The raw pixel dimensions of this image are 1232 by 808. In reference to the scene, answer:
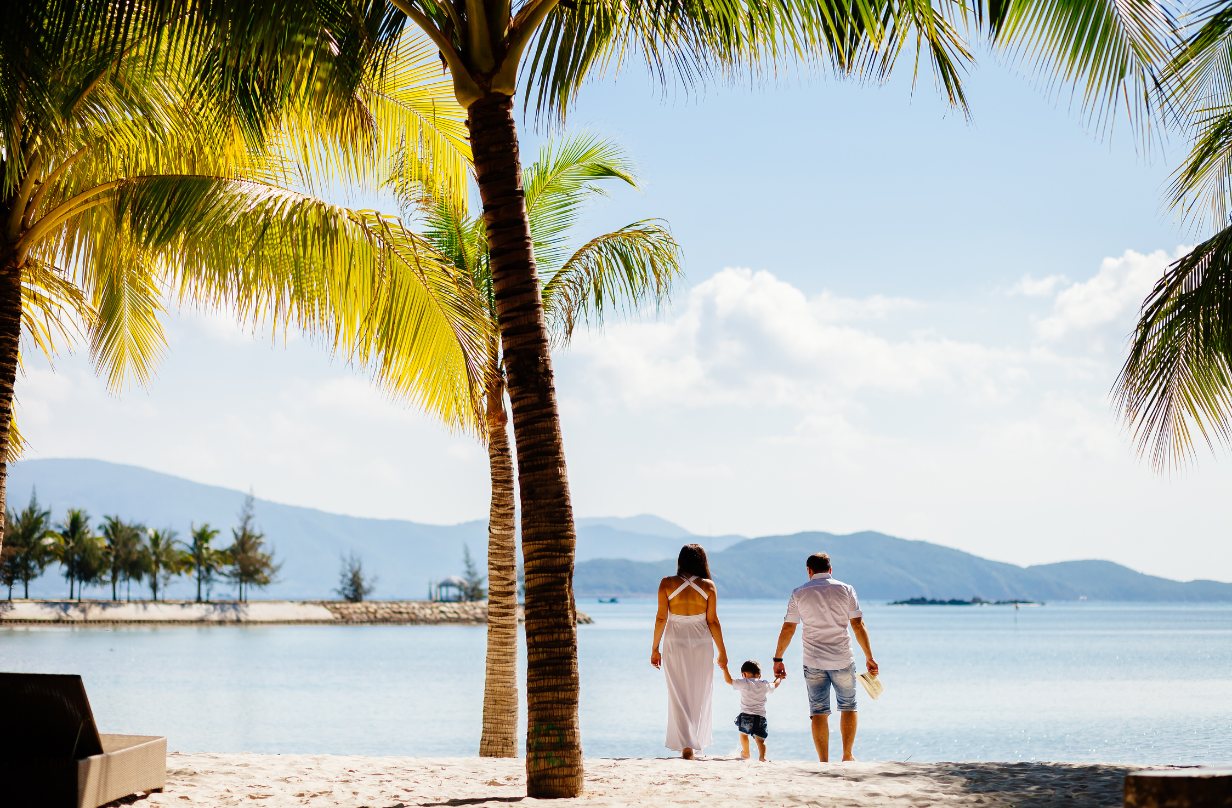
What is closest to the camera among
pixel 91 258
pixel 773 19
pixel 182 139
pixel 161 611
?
pixel 773 19

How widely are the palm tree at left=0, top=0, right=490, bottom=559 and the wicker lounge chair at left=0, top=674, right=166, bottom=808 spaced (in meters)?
2.67

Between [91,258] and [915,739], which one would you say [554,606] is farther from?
[915,739]

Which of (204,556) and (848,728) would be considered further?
(204,556)

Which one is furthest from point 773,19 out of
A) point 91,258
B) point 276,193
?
point 91,258

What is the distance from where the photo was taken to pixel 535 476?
5.35 metres

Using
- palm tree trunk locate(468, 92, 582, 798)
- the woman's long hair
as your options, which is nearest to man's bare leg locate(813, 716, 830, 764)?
the woman's long hair

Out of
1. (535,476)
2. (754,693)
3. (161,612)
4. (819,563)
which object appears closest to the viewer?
(535,476)

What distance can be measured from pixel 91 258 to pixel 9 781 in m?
5.43

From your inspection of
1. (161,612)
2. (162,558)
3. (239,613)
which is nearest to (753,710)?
(161,612)

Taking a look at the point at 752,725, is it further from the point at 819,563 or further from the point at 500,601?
the point at 500,601

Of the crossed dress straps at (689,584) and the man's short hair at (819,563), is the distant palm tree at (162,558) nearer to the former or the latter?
the crossed dress straps at (689,584)

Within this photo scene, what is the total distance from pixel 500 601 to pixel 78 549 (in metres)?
66.3

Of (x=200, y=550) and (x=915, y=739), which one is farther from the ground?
(x=200, y=550)

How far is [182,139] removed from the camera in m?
7.29
